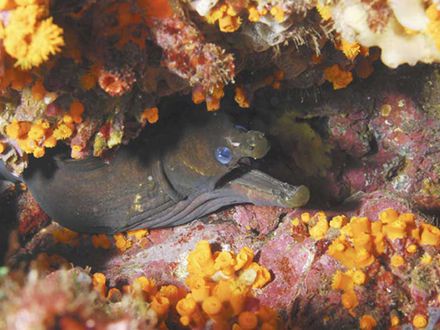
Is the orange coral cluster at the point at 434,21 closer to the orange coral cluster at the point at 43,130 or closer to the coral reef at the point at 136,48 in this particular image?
the coral reef at the point at 136,48

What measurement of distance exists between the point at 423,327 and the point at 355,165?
2121 mm

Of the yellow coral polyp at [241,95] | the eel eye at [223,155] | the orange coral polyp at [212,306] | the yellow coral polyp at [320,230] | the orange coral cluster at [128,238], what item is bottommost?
the orange coral cluster at [128,238]

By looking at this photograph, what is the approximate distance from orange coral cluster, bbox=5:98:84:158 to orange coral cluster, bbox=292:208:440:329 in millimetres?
2029

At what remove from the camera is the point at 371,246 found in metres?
3.24

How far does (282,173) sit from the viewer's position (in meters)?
4.65

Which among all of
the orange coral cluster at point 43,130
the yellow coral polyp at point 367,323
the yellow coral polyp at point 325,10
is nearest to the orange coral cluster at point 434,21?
the yellow coral polyp at point 325,10

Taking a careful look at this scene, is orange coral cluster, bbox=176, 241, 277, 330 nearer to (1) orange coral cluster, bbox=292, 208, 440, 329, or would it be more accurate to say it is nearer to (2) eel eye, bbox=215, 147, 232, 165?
(1) orange coral cluster, bbox=292, 208, 440, 329

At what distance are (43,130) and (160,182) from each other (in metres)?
1.49

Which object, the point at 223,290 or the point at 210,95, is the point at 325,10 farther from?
the point at 223,290

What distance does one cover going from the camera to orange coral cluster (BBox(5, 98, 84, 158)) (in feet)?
9.48

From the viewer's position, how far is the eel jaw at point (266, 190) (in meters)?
3.69

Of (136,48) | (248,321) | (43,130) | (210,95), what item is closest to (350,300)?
(248,321)

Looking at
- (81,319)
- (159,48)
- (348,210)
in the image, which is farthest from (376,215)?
(81,319)

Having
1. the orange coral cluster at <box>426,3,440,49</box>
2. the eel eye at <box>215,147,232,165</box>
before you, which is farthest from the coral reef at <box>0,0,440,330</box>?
the eel eye at <box>215,147,232,165</box>
